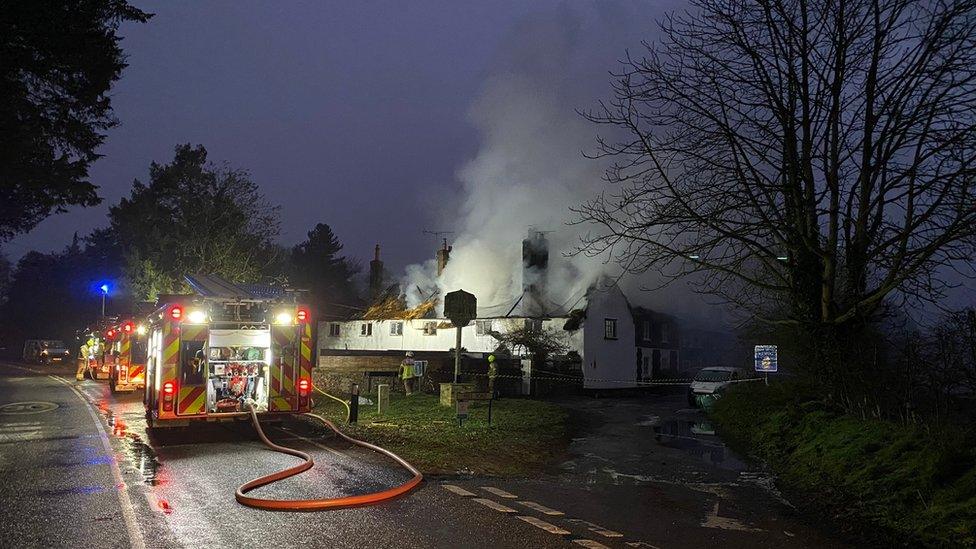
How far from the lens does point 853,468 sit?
870 cm

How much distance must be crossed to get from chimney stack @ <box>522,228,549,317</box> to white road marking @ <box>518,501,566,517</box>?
82.4ft

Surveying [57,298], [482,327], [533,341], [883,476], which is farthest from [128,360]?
[57,298]

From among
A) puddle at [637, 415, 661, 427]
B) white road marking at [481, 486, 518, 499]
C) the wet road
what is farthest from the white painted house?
white road marking at [481, 486, 518, 499]

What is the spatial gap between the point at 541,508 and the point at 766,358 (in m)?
13.1

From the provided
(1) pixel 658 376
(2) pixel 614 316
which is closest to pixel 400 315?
(2) pixel 614 316

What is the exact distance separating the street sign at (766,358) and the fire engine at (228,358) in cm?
1214

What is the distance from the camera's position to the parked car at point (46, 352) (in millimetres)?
45625

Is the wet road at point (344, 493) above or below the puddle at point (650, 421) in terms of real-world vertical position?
above

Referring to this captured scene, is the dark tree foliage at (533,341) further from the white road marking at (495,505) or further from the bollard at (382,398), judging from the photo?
the white road marking at (495,505)

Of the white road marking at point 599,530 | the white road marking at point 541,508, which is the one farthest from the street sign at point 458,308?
the white road marking at point 599,530

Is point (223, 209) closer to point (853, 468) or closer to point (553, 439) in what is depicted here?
point (553, 439)

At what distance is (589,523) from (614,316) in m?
28.1

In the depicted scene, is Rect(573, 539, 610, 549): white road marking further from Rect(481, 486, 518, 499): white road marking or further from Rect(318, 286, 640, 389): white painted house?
Rect(318, 286, 640, 389): white painted house

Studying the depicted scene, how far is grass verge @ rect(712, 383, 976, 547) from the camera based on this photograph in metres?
6.62
